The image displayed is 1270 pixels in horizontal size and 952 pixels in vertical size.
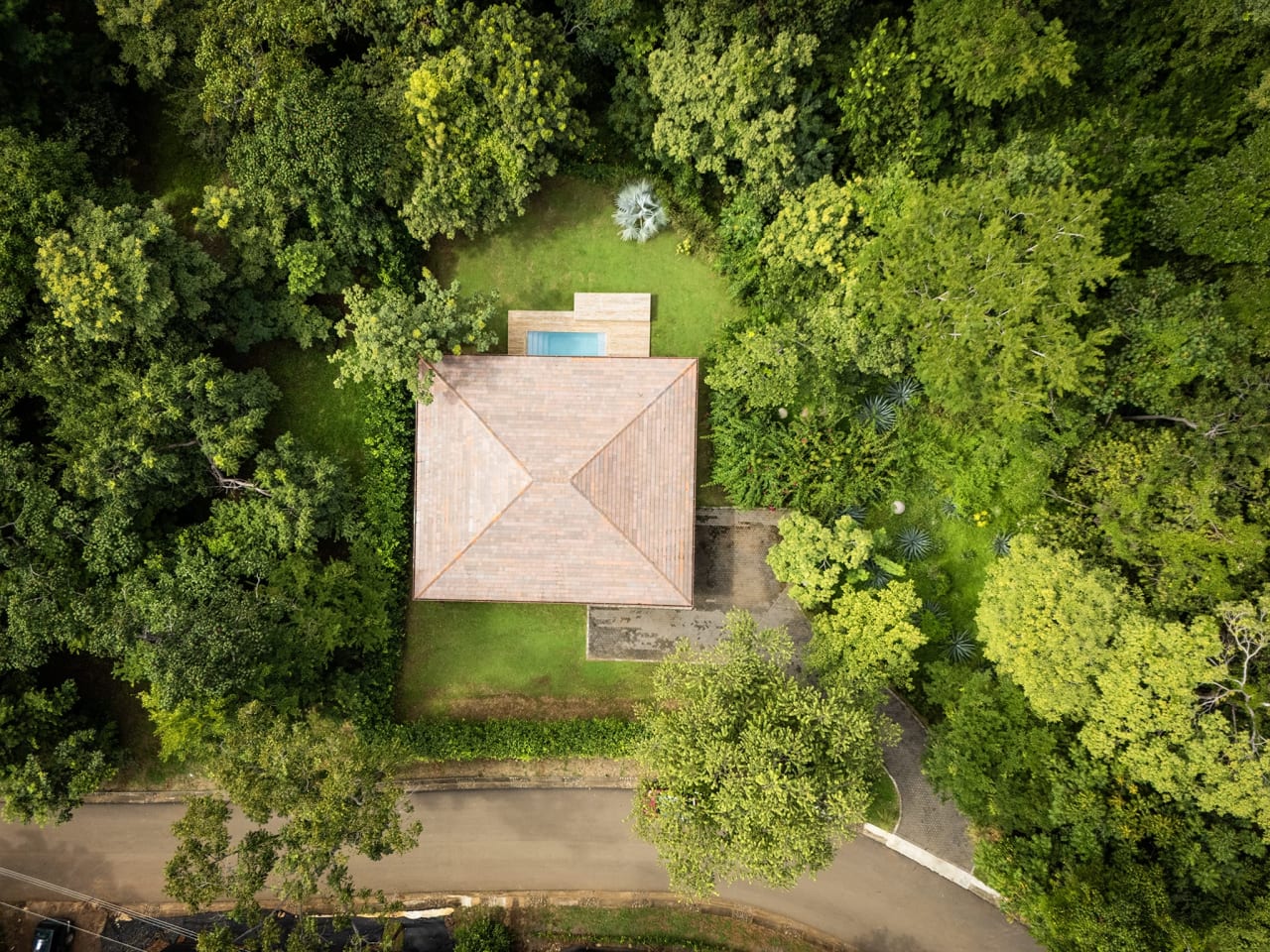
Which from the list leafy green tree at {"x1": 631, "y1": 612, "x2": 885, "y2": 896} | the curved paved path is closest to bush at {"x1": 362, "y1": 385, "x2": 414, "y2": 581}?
the curved paved path

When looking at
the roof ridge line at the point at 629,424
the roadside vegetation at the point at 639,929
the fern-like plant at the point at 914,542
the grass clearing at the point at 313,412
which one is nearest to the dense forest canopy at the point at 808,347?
the fern-like plant at the point at 914,542

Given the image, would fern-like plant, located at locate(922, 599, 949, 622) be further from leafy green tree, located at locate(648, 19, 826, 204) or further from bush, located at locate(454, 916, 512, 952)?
bush, located at locate(454, 916, 512, 952)

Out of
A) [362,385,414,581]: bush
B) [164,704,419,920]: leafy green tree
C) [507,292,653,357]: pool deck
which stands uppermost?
[507,292,653,357]: pool deck

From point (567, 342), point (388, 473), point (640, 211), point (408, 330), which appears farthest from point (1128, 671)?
point (388, 473)

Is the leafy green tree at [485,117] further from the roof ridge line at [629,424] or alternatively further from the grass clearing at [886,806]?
the grass clearing at [886,806]

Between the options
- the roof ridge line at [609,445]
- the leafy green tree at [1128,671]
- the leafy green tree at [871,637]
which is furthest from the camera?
the roof ridge line at [609,445]

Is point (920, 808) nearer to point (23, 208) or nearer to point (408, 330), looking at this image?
point (408, 330)

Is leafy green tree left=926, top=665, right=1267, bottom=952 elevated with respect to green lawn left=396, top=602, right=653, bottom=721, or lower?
lower
